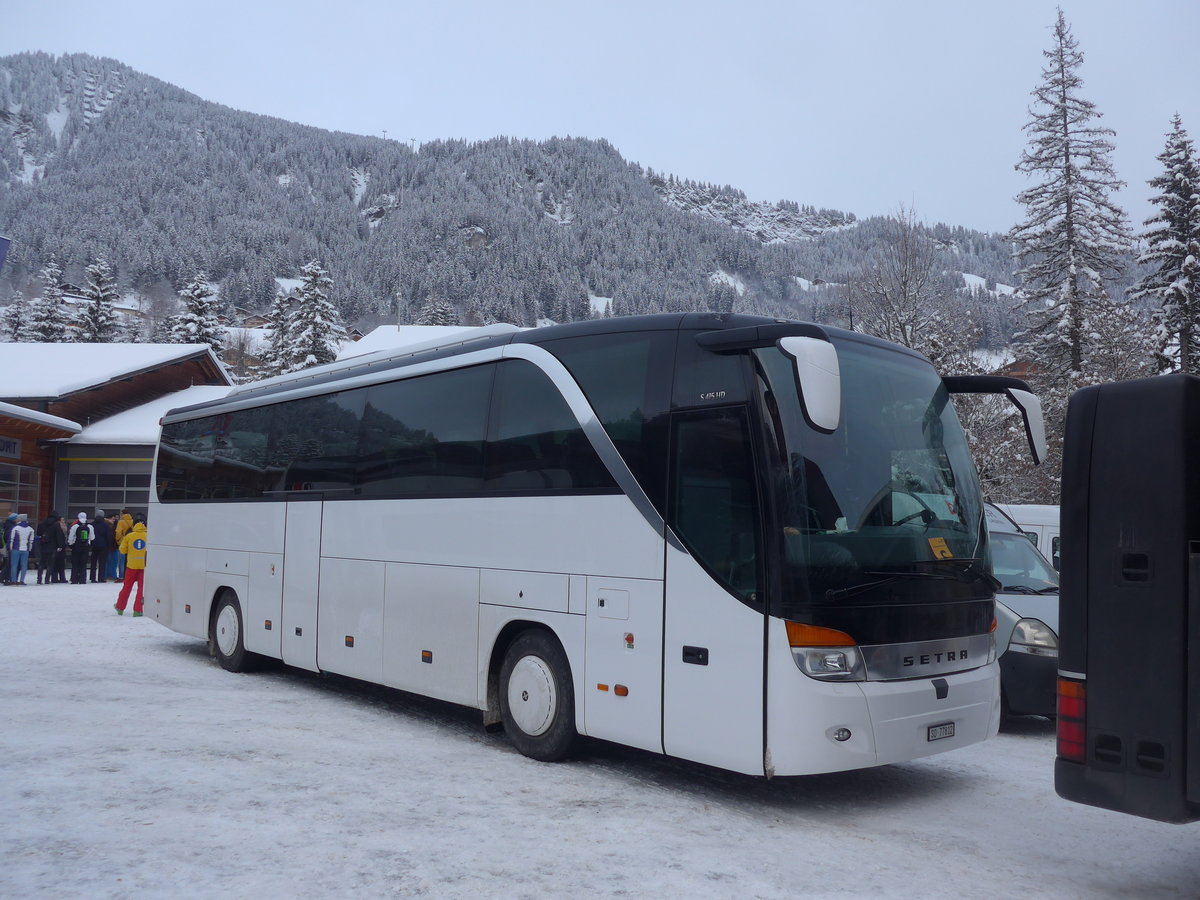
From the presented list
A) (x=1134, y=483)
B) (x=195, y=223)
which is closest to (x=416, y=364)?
(x=1134, y=483)

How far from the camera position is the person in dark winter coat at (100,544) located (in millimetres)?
28656

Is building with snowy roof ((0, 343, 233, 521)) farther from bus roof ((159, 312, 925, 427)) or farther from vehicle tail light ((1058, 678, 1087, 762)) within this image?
vehicle tail light ((1058, 678, 1087, 762))

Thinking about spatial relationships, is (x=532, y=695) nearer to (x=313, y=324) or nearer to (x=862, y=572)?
(x=862, y=572)

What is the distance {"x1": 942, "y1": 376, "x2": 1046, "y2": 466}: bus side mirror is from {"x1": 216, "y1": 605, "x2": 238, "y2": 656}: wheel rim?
30.0 ft

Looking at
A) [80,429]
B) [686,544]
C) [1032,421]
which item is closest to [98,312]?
[80,429]

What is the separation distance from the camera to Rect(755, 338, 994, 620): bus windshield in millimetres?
6293

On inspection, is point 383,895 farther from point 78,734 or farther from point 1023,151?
point 1023,151

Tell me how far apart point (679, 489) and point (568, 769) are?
242 cm

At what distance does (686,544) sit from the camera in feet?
22.3

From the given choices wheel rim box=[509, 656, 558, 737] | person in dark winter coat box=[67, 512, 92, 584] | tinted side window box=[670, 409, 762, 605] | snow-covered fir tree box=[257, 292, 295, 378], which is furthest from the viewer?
snow-covered fir tree box=[257, 292, 295, 378]

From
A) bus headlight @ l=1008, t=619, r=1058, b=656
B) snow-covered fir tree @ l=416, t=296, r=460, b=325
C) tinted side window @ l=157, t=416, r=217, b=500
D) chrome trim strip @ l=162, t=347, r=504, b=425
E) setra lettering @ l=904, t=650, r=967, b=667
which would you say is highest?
snow-covered fir tree @ l=416, t=296, r=460, b=325

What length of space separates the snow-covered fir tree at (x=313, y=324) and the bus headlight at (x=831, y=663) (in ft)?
171

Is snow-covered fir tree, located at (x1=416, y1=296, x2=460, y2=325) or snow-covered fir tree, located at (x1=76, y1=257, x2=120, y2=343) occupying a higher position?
snow-covered fir tree, located at (x1=416, y1=296, x2=460, y2=325)

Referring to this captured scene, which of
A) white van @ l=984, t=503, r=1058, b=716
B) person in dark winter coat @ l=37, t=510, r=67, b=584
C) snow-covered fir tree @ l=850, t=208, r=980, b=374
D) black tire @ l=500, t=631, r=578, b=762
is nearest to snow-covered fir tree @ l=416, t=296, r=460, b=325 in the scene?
person in dark winter coat @ l=37, t=510, r=67, b=584
